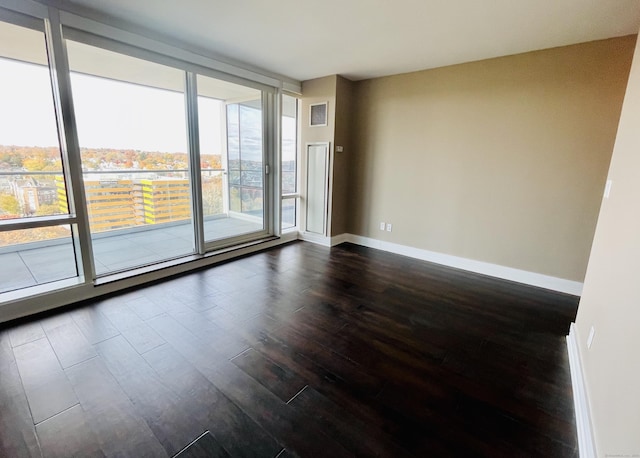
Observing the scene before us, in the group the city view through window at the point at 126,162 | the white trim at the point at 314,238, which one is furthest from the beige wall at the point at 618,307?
the city view through window at the point at 126,162

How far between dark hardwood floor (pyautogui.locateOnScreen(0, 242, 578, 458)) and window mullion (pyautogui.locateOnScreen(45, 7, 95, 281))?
1.72 ft

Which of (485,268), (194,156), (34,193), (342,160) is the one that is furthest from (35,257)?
(485,268)

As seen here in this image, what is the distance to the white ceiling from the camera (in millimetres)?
2311

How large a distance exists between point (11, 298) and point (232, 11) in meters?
2.97

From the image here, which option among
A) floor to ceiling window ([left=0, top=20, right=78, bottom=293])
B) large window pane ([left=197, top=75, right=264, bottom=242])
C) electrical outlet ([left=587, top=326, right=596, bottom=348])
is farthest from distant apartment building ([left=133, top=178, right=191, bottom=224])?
electrical outlet ([left=587, top=326, right=596, bottom=348])

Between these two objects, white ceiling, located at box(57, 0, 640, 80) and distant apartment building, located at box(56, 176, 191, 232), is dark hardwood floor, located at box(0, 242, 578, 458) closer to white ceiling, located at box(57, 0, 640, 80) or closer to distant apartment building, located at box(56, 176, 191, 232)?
distant apartment building, located at box(56, 176, 191, 232)

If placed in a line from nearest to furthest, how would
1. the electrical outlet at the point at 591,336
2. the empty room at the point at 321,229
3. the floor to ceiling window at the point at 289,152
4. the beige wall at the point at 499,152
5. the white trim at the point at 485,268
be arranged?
the empty room at the point at 321,229
the electrical outlet at the point at 591,336
the beige wall at the point at 499,152
the white trim at the point at 485,268
the floor to ceiling window at the point at 289,152

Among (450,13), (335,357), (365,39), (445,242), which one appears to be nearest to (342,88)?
(365,39)

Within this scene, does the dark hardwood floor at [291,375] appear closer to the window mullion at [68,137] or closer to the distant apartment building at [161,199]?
the window mullion at [68,137]

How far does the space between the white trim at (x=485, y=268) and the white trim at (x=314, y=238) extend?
564mm

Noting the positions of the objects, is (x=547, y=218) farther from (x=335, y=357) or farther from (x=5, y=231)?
(x=5, y=231)

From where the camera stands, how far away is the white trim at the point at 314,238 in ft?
15.8

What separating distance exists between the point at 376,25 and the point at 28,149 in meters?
3.37

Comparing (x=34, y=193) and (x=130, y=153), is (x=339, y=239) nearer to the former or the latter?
(x=130, y=153)
